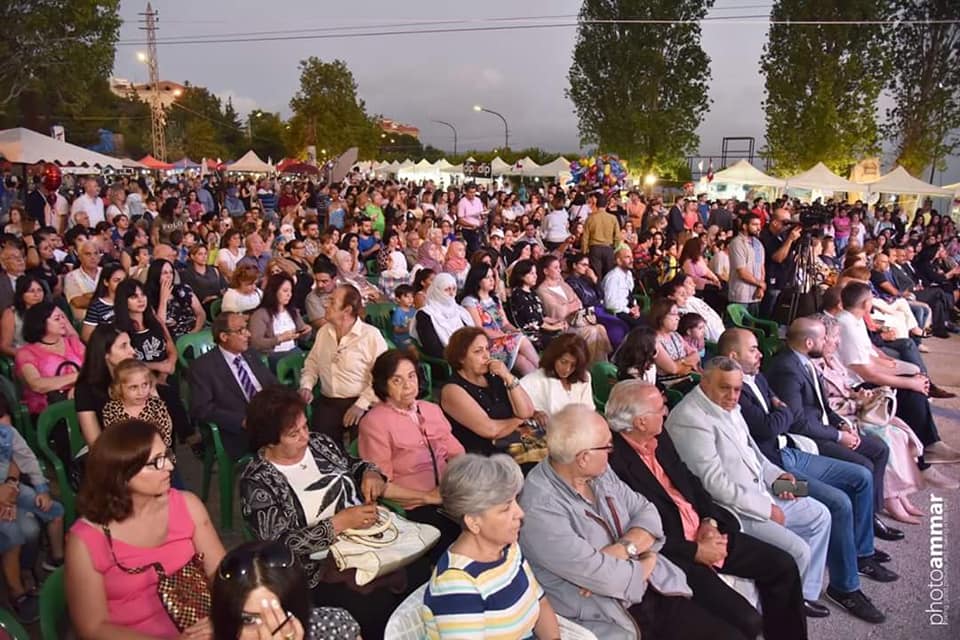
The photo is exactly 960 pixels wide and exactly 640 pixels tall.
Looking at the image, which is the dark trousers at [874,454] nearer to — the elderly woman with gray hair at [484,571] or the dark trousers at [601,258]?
the elderly woman with gray hair at [484,571]

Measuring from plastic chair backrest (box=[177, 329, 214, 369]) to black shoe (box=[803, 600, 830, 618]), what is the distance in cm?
395

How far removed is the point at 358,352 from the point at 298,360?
82cm

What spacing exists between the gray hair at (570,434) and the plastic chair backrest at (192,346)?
313cm

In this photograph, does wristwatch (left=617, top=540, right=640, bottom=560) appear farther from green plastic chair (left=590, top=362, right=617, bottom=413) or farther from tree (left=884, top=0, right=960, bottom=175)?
tree (left=884, top=0, right=960, bottom=175)

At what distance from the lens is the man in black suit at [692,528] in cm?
279

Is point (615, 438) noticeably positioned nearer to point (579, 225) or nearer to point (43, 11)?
point (579, 225)

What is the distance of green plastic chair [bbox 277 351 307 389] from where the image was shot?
460 cm

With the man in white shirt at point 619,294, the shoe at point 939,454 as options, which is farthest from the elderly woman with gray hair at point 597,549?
the man in white shirt at point 619,294

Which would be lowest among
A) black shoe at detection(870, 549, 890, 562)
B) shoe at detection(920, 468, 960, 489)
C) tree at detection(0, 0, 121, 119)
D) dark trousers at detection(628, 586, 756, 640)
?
black shoe at detection(870, 549, 890, 562)

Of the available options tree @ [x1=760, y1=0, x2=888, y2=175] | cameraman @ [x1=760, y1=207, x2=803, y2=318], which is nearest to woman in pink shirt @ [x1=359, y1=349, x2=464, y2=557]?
cameraman @ [x1=760, y1=207, x2=803, y2=318]

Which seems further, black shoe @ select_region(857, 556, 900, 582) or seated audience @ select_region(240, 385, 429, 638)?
black shoe @ select_region(857, 556, 900, 582)

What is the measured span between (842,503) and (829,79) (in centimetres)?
2834

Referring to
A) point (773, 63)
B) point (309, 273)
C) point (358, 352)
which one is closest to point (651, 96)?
point (773, 63)

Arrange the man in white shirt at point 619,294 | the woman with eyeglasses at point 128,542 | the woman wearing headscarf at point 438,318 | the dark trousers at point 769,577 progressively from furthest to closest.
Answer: the man in white shirt at point 619,294 → the woman wearing headscarf at point 438,318 → the dark trousers at point 769,577 → the woman with eyeglasses at point 128,542
